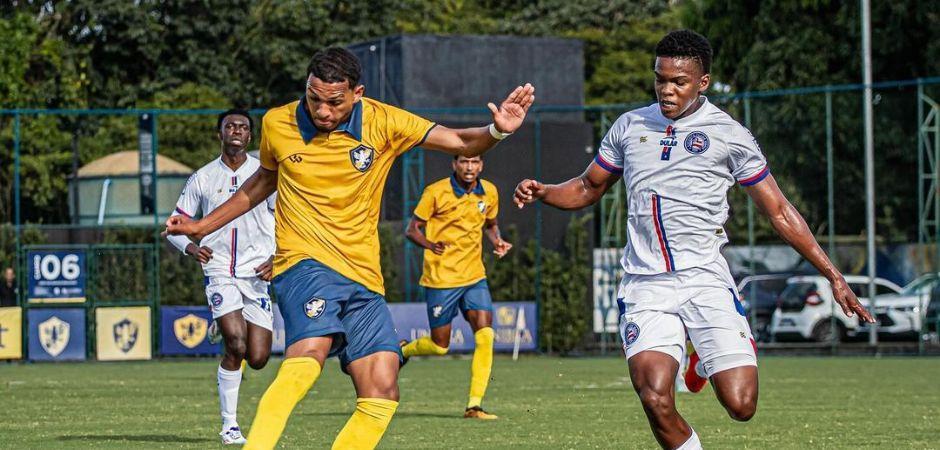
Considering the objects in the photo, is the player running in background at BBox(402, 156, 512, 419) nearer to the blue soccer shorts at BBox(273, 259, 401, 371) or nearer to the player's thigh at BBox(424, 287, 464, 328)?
the player's thigh at BBox(424, 287, 464, 328)

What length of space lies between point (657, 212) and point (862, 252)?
23986mm

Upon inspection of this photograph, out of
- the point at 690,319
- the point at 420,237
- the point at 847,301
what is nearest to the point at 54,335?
the point at 420,237

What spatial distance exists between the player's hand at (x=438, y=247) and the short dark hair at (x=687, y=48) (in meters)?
7.17

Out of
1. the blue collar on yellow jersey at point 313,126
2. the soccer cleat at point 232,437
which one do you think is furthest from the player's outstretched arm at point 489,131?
the soccer cleat at point 232,437

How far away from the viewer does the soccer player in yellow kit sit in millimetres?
7492

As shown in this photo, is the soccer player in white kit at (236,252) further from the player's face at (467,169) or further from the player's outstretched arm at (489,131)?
the player's outstretched arm at (489,131)

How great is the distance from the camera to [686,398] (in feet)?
52.5

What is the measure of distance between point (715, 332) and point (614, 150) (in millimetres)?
1115

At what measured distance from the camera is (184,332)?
26750 mm

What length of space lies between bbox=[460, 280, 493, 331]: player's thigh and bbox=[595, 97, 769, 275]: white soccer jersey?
681 centimetres

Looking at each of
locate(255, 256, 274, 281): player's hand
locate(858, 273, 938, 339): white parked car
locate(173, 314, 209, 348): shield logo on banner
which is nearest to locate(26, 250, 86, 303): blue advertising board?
locate(173, 314, 209, 348): shield logo on banner

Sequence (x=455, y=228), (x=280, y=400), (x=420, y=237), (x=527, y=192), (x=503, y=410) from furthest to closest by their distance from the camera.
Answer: (x=455, y=228) → (x=420, y=237) → (x=503, y=410) → (x=527, y=192) → (x=280, y=400)

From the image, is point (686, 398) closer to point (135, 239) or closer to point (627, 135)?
point (627, 135)

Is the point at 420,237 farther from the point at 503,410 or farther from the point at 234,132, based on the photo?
the point at 234,132
